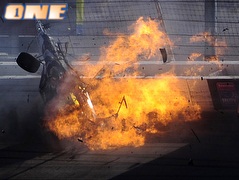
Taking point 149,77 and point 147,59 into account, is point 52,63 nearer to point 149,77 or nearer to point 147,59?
point 149,77

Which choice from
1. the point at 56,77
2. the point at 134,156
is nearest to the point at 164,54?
the point at 56,77

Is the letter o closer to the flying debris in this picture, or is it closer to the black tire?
the flying debris

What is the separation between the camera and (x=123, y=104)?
36.7ft

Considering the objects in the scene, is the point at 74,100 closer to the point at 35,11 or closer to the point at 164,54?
the point at 164,54

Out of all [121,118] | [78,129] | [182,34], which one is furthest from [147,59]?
[78,129]

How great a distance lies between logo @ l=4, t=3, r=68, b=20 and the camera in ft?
55.2

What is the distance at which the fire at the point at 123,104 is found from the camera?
9.08 metres

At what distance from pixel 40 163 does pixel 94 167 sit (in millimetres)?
1280

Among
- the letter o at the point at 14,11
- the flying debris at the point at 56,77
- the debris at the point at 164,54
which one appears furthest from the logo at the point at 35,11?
the debris at the point at 164,54

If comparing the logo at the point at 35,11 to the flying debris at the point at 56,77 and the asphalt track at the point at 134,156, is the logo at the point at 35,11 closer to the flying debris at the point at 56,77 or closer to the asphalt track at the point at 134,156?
the flying debris at the point at 56,77

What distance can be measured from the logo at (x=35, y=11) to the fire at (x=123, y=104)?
3396mm

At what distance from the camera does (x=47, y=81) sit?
1073 cm

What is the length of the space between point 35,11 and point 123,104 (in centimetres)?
881

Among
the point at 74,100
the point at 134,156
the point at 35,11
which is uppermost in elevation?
the point at 35,11
